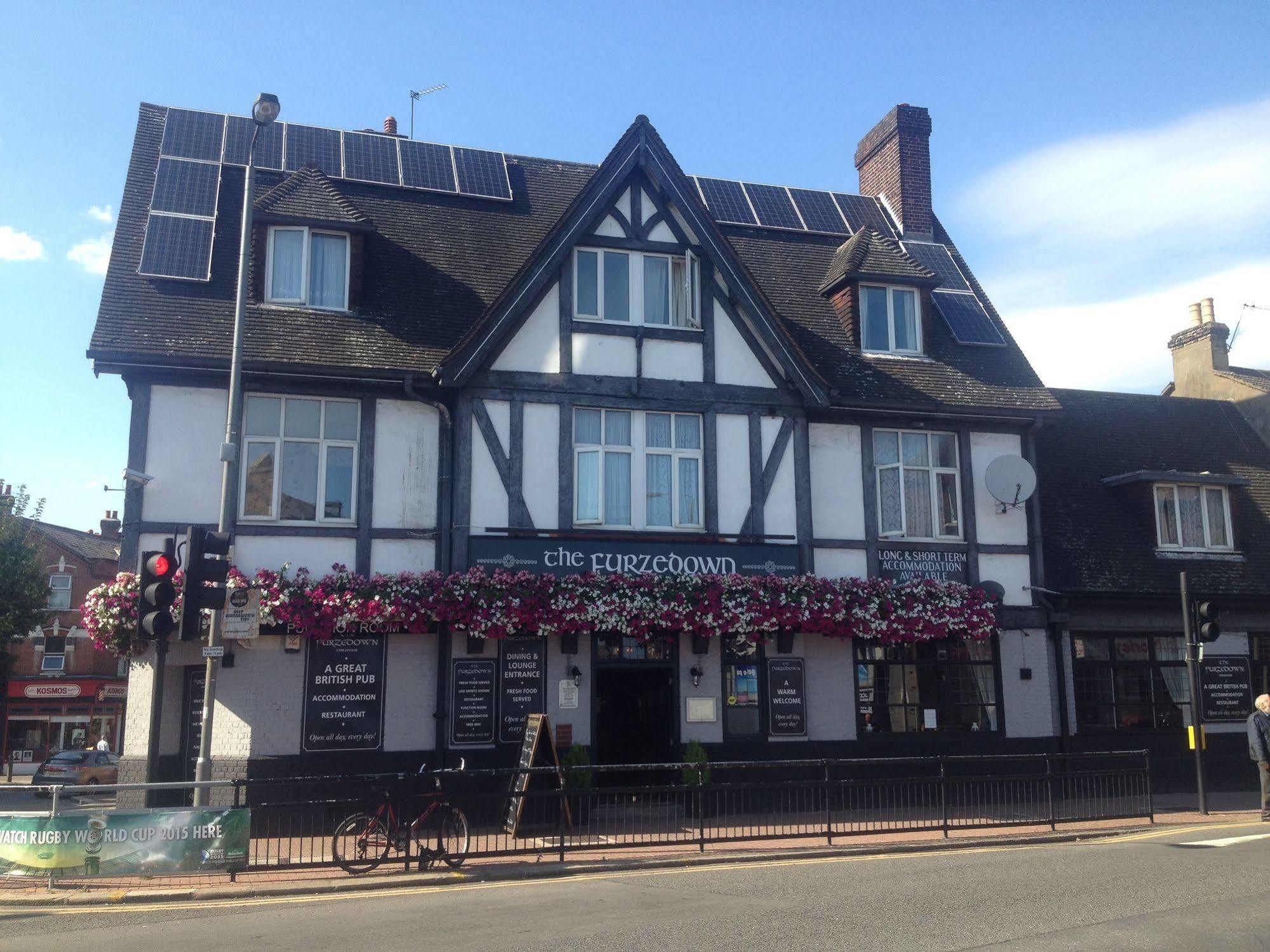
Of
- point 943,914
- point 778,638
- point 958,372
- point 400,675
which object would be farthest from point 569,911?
point 958,372

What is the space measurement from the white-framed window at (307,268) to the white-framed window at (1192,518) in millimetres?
15892

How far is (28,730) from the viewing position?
45.5 metres

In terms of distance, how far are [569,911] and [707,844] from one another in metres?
4.58

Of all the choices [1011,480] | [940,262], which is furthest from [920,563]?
[940,262]

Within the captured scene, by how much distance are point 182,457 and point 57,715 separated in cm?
3565

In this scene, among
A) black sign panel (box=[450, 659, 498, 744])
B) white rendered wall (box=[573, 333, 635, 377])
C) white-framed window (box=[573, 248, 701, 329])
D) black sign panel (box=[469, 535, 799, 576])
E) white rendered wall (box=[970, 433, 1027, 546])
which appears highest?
white-framed window (box=[573, 248, 701, 329])

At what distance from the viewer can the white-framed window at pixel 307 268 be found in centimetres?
1786

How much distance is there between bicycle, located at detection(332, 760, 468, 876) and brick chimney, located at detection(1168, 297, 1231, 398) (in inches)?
891

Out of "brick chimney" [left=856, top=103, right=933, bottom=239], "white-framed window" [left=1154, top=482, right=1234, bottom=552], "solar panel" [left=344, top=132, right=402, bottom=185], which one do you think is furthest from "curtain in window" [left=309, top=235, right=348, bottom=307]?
"white-framed window" [left=1154, top=482, right=1234, bottom=552]

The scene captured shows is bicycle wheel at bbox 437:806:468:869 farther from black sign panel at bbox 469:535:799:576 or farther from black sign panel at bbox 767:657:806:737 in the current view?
black sign panel at bbox 767:657:806:737

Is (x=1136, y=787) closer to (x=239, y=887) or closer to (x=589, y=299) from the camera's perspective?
(x=589, y=299)

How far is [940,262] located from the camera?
23.2 meters

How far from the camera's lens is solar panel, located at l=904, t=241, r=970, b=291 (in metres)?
22.7

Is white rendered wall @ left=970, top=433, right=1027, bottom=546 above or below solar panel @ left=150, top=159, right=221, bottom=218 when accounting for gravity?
below
